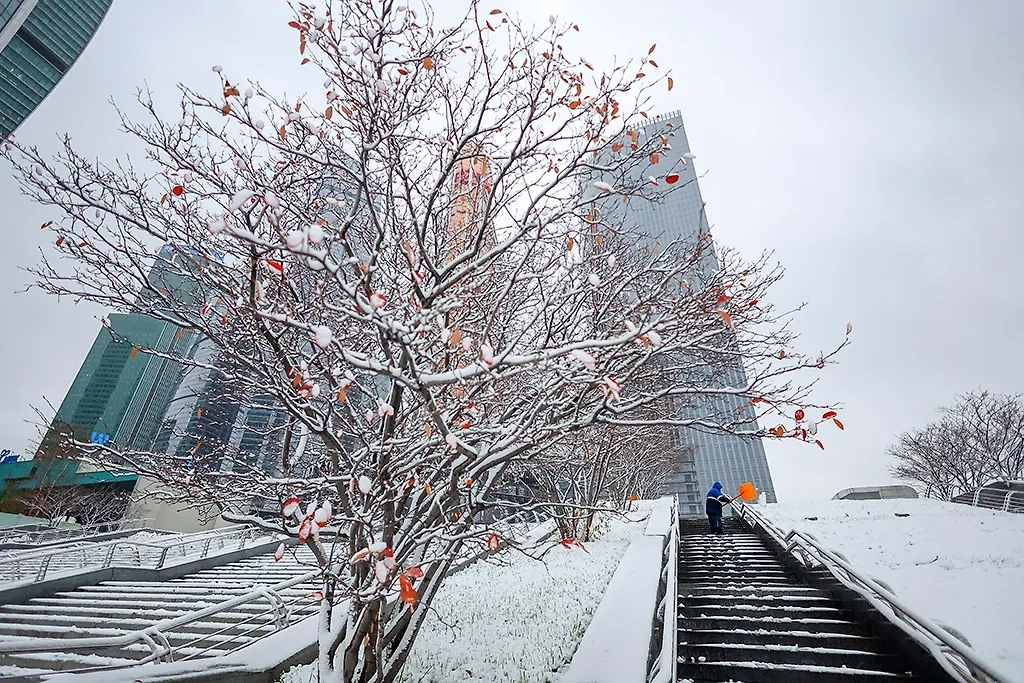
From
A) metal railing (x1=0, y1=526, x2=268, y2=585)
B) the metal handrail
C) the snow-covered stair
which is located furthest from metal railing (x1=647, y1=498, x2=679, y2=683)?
metal railing (x1=0, y1=526, x2=268, y2=585)

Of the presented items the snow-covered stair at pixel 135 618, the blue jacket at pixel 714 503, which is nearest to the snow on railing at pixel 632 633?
the snow-covered stair at pixel 135 618

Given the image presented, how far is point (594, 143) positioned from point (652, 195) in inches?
32.7

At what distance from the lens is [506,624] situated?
20.0 feet

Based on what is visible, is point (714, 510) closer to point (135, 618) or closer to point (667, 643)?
point (667, 643)

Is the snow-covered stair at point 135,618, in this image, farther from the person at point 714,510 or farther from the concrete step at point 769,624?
the person at point 714,510

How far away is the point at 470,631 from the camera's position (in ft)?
19.6

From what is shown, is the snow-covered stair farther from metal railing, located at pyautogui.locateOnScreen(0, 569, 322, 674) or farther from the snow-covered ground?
the snow-covered ground

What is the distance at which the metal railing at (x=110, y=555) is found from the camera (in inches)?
376

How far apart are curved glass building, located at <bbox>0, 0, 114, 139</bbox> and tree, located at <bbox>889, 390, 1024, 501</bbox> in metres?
62.1

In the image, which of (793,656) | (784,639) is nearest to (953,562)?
(784,639)

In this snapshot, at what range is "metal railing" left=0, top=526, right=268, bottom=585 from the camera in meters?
9.56

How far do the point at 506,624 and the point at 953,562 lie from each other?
22.8ft

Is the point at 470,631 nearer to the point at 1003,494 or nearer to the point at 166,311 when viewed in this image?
the point at 166,311

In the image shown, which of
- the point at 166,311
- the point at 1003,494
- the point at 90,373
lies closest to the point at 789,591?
the point at 166,311
